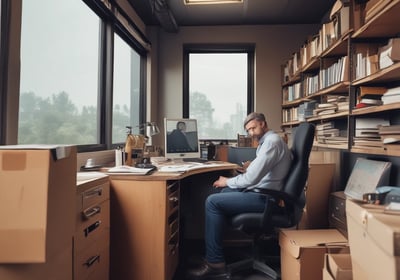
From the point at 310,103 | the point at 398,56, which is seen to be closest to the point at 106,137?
the point at 310,103

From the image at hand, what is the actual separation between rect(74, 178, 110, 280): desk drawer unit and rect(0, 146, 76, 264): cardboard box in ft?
1.38

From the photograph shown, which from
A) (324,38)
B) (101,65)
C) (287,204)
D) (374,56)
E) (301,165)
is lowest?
(287,204)

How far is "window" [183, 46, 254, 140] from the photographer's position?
4.44 m

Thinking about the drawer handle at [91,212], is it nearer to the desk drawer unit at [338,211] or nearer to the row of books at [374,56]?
the desk drawer unit at [338,211]

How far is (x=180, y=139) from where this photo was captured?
3.05 metres

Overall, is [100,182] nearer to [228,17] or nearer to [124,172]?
[124,172]

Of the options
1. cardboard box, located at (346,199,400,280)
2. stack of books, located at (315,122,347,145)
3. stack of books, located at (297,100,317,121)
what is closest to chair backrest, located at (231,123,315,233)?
stack of books, located at (315,122,347,145)

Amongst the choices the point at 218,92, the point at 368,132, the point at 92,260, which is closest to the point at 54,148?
the point at 92,260

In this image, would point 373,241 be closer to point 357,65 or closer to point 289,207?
point 289,207

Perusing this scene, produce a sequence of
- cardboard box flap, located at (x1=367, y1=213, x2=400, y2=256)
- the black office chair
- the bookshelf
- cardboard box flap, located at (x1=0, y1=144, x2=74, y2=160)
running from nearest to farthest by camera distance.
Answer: cardboard box flap, located at (x1=367, y1=213, x2=400, y2=256), cardboard box flap, located at (x1=0, y1=144, x2=74, y2=160), the bookshelf, the black office chair

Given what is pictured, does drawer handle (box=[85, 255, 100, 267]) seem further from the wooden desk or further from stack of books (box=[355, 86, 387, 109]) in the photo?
stack of books (box=[355, 86, 387, 109])

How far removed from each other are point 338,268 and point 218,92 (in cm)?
338

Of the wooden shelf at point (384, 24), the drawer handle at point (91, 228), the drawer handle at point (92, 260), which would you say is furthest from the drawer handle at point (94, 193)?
the wooden shelf at point (384, 24)

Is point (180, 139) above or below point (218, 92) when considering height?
below
